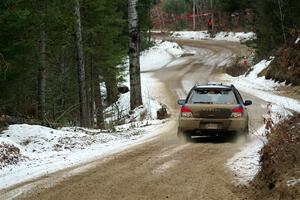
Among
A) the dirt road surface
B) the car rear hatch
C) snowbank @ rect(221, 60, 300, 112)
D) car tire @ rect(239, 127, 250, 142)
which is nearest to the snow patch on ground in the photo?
the dirt road surface

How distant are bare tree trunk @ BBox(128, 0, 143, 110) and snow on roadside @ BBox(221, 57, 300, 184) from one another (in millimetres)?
5793

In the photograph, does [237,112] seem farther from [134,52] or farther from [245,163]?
[134,52]

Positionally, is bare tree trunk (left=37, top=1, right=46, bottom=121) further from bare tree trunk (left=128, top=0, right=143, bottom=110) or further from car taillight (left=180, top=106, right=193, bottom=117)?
bare tree trunk (left=128, top=0, right=143, bottom=110)

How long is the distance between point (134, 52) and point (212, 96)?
842 centimetres

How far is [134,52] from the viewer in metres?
22.1

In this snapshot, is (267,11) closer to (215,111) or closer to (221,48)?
(215,111)

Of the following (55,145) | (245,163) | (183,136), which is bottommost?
(183,136)

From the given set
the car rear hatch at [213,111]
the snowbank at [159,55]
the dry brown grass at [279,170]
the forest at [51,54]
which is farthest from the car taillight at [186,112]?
the snowbank at [159,55]

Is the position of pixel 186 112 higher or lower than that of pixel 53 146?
higher

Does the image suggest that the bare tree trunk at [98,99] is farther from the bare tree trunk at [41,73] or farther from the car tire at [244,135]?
the car tire at [244,135]

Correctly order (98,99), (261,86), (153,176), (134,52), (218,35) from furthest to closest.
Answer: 1. (218,35)
2. (261,86)
3. (98,99)
4. (134,52)
5. (153,176)

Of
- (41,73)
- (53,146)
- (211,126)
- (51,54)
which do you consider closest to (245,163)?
(211,126)

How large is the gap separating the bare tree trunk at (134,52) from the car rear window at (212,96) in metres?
7.93

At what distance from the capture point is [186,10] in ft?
337
